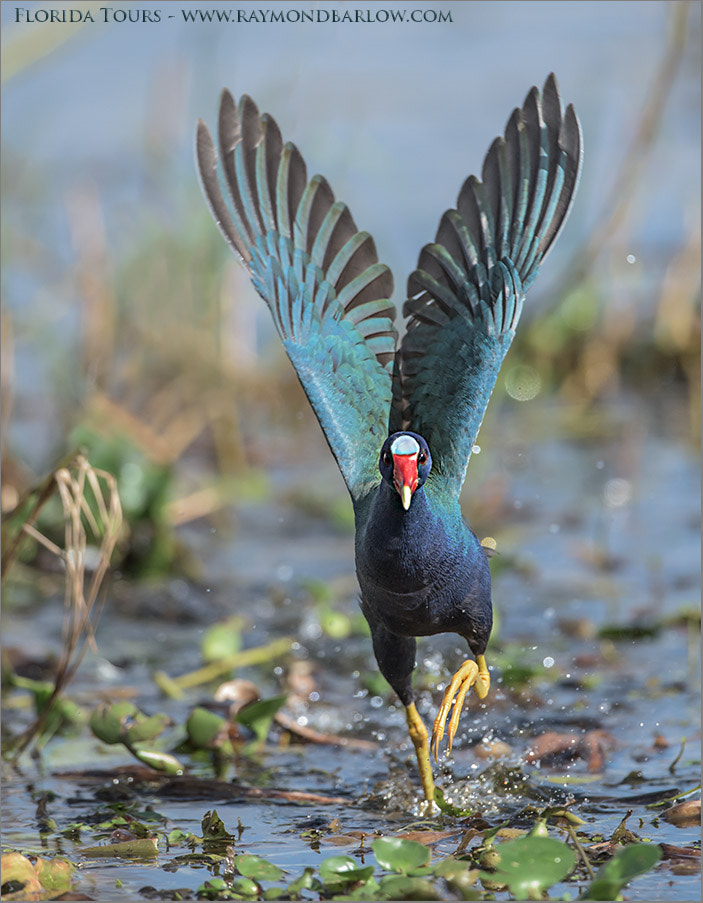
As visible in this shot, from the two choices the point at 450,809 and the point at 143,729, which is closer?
the point at 450,809

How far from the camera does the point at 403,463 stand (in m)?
2.72

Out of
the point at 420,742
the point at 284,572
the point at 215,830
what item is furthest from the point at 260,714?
the point at 284,572

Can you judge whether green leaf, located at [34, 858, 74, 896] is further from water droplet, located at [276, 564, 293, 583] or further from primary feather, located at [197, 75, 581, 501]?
water droplet, located at [276, 564, 293, 583]

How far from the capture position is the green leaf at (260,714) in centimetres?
336

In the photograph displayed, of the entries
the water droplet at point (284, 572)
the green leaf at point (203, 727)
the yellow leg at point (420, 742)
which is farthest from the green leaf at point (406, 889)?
the water droplet at point (284, 572)

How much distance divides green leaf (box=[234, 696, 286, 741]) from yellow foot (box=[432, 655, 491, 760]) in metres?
0.41

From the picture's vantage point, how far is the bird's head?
8.93 ft

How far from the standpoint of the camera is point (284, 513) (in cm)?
549

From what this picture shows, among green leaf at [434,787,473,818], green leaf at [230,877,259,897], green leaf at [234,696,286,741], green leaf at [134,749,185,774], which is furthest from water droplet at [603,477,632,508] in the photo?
green leaf at [230,877,259,897]

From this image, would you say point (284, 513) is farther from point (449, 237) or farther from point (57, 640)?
point (449, 237)

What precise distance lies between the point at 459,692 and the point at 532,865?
2.45 feet

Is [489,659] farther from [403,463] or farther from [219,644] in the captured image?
[403,463]

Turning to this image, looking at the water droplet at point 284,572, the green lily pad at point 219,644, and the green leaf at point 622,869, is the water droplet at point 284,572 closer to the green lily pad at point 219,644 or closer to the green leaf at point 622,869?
the green lily pad at point 219,644

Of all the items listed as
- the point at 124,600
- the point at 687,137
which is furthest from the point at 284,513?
the point at 687,137
